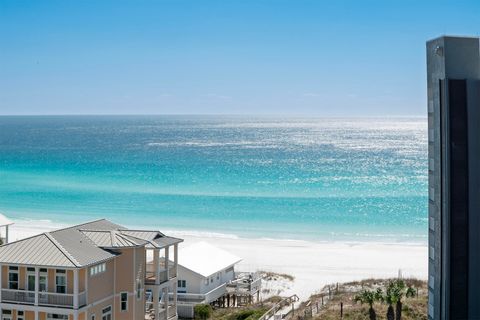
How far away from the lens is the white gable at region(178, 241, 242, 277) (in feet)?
120

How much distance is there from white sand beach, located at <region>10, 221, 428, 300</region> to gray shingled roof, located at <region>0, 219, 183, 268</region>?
14546 millimetres

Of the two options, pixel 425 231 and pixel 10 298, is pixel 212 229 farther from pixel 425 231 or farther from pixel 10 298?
pixel 10 298

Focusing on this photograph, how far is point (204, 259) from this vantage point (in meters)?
38.3

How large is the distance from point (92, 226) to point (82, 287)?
4.20m

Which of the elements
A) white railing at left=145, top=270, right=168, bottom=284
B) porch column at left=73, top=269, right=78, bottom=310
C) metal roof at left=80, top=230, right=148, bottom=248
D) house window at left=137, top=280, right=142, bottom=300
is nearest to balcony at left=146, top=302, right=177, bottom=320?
white railing at left=145, top=270, right=168, bottom=284

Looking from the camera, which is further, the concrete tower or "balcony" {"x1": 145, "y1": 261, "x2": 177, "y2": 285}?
"balcony" {"x1": 145, "y1": 261, "x2": 177, "y2": 285}

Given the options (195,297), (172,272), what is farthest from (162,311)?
(195,297)

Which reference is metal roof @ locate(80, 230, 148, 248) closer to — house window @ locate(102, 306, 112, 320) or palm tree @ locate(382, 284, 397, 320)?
house window @ locate(102, 306, 112, 320)

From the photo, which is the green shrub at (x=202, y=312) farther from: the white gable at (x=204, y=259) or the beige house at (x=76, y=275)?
the beige house at (x=76, y=275)

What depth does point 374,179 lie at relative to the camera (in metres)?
124

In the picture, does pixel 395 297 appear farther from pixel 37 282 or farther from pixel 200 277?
pixel 37 282

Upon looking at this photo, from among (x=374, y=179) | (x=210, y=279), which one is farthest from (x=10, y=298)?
(x=374, y=179)

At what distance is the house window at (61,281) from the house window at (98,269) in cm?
95

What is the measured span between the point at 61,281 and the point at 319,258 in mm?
31748
